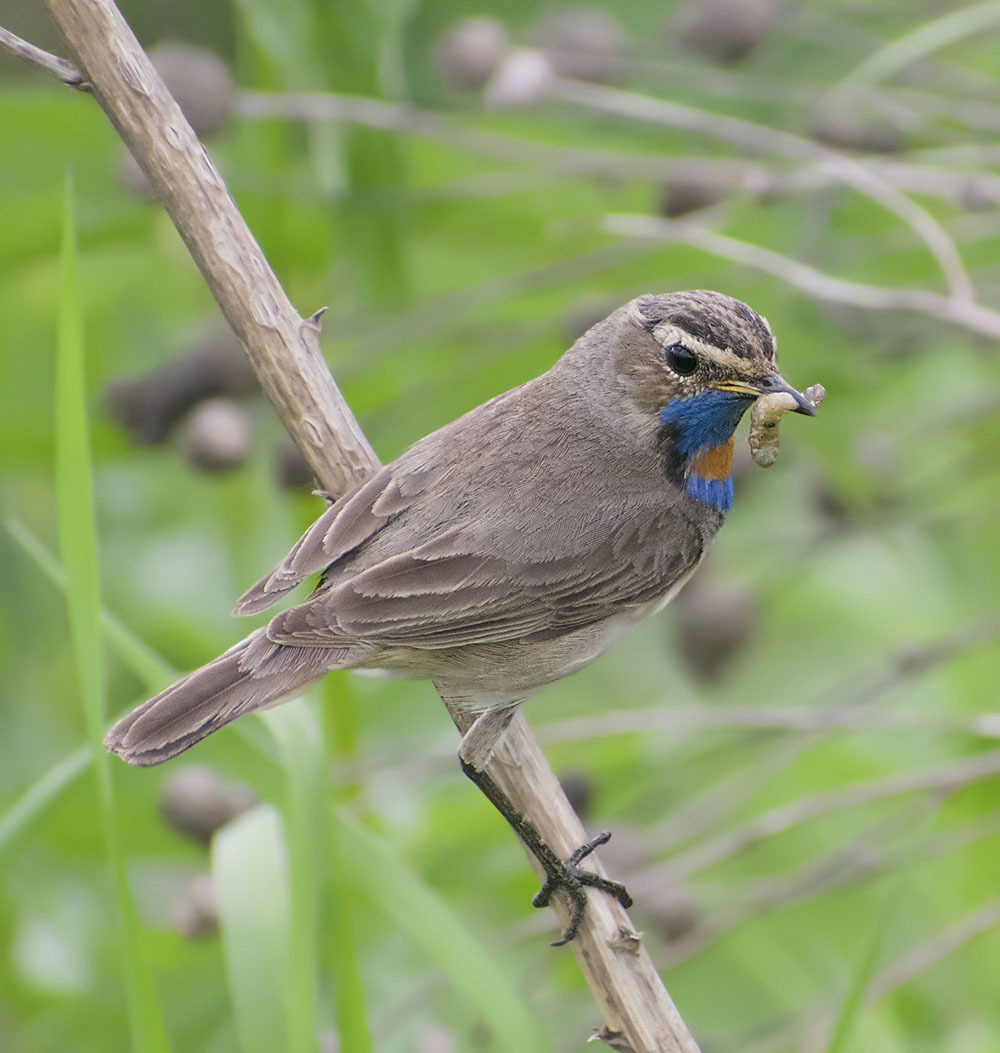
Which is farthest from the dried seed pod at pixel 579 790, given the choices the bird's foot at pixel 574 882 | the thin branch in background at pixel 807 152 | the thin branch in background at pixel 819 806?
the thin branch in background at pixel 807 152

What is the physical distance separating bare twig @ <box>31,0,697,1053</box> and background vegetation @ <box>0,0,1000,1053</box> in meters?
0.37

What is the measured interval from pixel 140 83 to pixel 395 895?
4.43 feet

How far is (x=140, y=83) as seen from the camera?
2242 millimetres

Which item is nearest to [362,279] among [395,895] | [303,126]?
[303,126]

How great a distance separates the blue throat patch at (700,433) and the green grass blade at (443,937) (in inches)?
38.1

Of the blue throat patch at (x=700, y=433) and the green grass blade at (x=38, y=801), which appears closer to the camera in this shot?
the green grass blade at (x=38, y=801)

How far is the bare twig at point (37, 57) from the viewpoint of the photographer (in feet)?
6.72

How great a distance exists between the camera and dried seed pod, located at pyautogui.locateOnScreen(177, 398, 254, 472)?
9.91 feet

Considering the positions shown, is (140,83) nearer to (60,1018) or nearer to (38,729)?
(60,1018)

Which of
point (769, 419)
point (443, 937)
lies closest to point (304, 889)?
point (443, 937)

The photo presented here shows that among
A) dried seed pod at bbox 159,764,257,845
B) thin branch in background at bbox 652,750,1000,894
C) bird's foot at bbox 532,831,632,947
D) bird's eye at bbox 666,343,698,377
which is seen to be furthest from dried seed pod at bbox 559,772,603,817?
bird's eye at bbox 666,343,698,377

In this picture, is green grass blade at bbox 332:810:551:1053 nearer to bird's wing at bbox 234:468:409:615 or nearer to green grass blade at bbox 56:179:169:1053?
green grass blade at bbox 56:179:169:1053

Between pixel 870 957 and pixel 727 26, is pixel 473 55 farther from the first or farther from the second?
pixel 870 957

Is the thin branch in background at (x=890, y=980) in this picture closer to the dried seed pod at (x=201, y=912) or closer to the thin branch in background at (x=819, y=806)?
the thin branch in background at (x=819, y=806)
